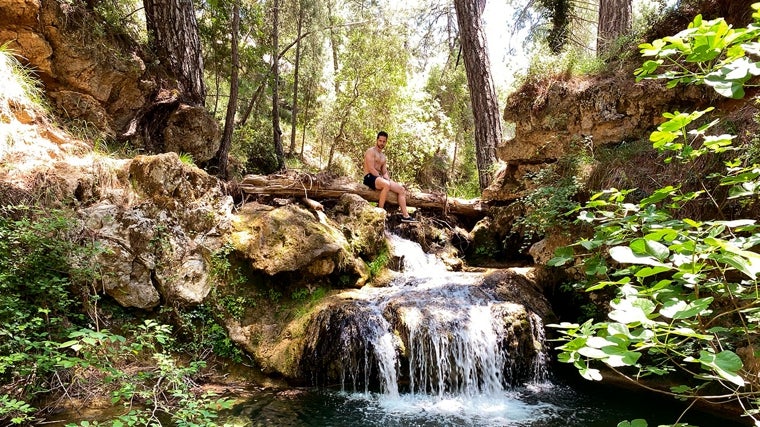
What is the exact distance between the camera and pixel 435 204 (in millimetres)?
8062

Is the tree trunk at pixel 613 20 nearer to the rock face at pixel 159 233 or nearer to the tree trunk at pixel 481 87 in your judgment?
the tree trunk at pixel 481 87

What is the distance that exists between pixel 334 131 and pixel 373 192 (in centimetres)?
498

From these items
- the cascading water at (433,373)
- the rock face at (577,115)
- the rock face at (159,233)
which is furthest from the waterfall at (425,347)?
the rock face at (577,115)

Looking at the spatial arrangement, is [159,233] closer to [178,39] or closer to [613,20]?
[178,39]

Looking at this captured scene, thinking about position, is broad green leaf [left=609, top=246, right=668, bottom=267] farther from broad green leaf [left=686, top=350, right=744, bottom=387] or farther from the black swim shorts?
the black swim shorts

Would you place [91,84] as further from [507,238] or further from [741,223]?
[741,223]

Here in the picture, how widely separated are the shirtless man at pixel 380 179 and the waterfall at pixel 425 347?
8.34ft

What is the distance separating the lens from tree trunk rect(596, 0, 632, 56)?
7156 mm

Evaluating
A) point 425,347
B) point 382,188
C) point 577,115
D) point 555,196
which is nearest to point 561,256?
point 425,347

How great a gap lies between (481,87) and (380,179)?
2967 mm

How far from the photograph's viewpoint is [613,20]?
7281mm


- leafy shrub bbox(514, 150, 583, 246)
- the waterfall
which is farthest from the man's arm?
the waterfall

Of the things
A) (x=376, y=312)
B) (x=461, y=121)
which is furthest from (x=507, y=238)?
(x=461, y=121)

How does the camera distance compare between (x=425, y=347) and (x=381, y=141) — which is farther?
(x=381, y=141)
